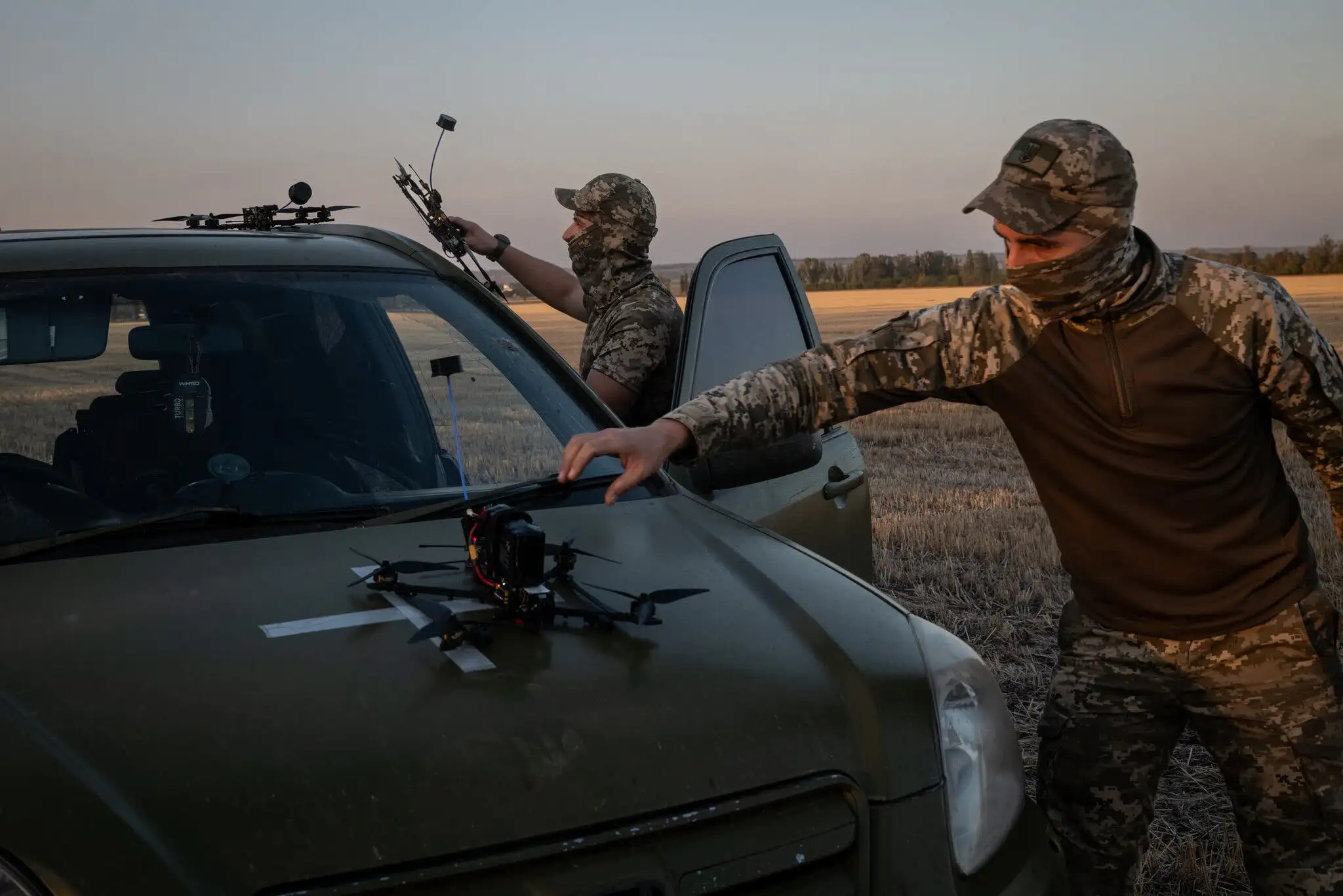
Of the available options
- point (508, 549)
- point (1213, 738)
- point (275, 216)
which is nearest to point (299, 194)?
point (275, 216)

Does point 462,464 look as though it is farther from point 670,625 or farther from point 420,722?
point 420,722

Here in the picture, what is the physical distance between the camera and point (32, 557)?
229cm

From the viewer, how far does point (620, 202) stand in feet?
15.6

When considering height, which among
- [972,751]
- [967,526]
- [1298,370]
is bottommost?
[967,526]

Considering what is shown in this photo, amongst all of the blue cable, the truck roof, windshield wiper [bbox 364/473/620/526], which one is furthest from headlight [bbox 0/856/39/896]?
the truck roof

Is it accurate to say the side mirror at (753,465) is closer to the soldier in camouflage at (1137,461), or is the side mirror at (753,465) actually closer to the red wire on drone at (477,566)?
the soldier in camouflage at (1137,461)

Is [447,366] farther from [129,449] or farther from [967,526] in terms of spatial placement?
[967,526]

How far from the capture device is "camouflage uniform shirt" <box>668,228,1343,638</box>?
280 cm

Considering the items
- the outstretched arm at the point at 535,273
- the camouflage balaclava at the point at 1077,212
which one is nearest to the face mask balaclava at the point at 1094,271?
the camouflage balaclava at the point at 1077,212

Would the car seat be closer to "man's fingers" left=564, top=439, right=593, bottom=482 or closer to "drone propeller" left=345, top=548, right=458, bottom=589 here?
"drone propeller" left=345, top=548, right=458, bottom=589

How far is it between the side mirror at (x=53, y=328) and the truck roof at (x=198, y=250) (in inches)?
2.8

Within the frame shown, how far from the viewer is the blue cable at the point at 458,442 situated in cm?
280

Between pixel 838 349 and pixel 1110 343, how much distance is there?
625mm

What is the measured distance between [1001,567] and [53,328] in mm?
5428
